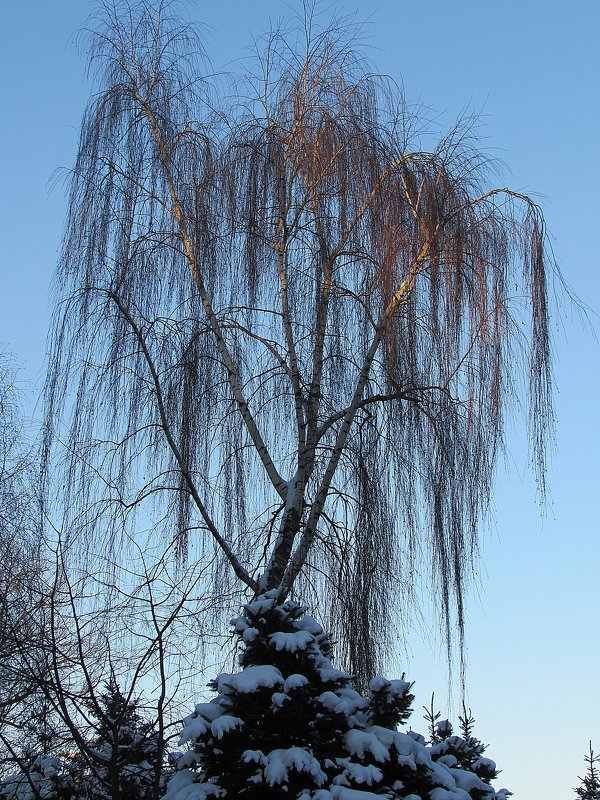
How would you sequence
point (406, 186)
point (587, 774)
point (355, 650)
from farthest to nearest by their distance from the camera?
point (587, 774)
point (406, 186)
point (355, 650)

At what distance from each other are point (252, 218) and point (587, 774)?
23.9ft

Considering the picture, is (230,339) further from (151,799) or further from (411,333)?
(151,799)

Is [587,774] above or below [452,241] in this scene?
below

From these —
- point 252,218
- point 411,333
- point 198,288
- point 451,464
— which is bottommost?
point 451,464

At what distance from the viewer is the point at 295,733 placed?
5.64 m

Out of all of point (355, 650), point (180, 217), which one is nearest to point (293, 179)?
point (180, 217)

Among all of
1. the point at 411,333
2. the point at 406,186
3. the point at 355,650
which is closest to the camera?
the point at 355,650

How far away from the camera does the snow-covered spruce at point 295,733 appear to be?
211 inches

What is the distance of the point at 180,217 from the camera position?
7.64m

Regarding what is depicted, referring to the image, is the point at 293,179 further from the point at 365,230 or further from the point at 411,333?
the point at 411,333

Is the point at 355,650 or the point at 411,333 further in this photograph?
the point at 411,333

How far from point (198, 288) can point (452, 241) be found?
6.44ft

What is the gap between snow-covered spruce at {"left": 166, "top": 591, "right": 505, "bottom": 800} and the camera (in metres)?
5.35

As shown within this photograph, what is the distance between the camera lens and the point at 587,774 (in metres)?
10.7
